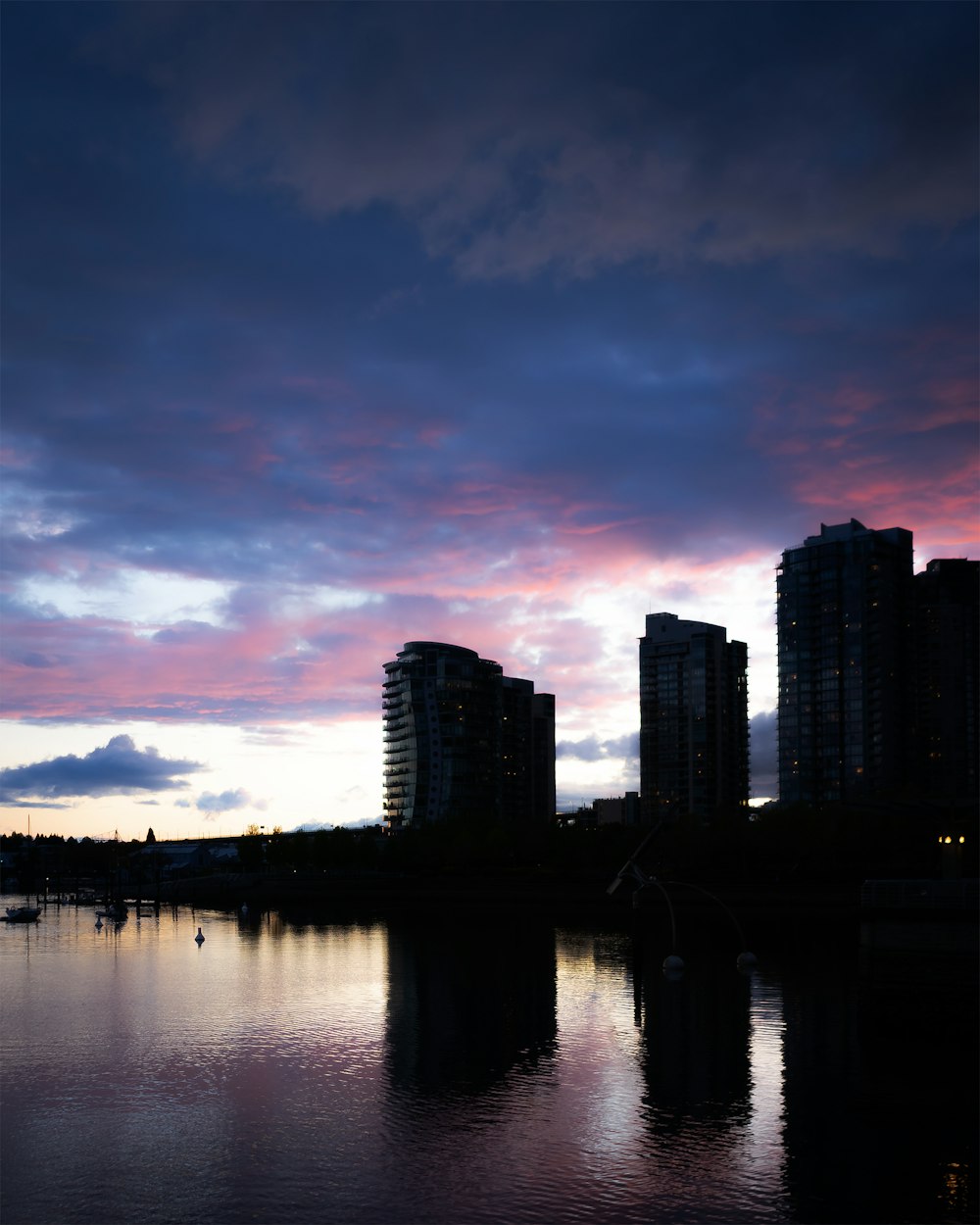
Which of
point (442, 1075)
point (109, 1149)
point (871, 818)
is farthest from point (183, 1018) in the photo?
point (871, 818)

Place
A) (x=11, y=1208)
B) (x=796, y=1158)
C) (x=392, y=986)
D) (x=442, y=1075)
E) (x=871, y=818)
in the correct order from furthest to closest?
(x=871, y=818), (x=392, y=986), (x=442, y=1075), (x=796, y=1158), (x=11, y=1208)

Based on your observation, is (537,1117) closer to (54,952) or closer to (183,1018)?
(183,1018)

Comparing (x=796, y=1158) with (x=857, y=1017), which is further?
(x=857, y=1017)

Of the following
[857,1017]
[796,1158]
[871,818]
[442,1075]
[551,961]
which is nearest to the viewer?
[796,1158]

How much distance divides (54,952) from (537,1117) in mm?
92686

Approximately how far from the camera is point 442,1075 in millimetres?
59469

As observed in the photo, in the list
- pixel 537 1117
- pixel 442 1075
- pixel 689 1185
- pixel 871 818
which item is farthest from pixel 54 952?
pixel 871 818

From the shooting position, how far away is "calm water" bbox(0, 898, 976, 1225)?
41531mm

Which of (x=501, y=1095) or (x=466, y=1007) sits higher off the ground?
(x=501, y=1095)

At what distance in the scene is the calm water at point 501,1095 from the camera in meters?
41.5

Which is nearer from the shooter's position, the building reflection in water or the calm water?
the calm water

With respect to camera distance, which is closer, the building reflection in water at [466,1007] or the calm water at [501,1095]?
the calm water at [501,1095]

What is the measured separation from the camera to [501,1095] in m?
55.2

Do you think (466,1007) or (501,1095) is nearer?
(501,1095)
